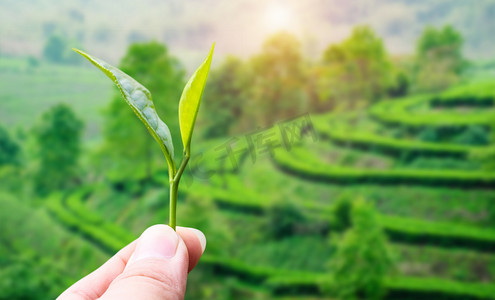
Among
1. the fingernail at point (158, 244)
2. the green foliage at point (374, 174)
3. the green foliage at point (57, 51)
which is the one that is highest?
the green foliage at point (57, 51)

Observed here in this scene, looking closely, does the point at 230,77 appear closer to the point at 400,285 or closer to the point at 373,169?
the point at 373,169

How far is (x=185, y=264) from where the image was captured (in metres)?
0.81

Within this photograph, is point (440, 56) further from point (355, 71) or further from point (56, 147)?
point (56, 147)

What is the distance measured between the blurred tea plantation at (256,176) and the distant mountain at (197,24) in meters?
0.39

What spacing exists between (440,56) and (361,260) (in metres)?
4.68

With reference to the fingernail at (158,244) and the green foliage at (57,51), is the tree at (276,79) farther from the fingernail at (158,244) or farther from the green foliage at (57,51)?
the fingernail at (158,244)

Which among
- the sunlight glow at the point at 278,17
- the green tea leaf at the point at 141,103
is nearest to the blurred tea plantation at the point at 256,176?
the sunlight glow at the point at 278,17

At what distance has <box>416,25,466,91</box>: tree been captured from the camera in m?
8.01

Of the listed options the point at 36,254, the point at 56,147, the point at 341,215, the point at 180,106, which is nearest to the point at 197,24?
the point at 56,147

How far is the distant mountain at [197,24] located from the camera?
7207mm

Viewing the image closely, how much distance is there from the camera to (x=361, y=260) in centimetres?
502

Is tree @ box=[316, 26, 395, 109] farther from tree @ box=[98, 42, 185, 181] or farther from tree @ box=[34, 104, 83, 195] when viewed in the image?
tree @ box=[34, 104, 83, 195]

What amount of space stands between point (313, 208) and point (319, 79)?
2.02 metres

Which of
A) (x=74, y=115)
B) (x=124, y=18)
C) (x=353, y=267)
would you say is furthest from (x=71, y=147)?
(x=353, y=267)
